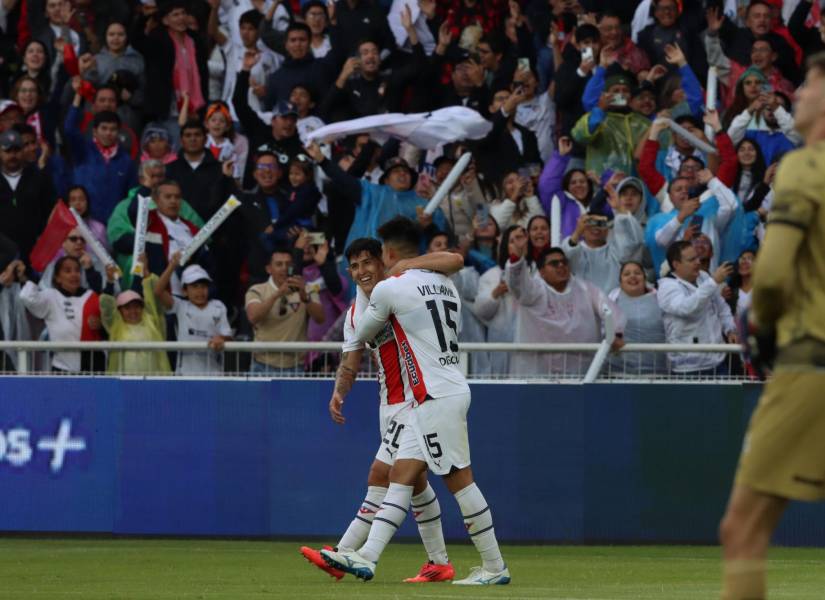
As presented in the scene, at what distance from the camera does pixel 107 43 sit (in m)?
19.9

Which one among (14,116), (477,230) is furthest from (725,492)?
(14,116)

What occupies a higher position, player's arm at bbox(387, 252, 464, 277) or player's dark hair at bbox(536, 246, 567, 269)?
player's dark hair at bbox(536, 246, 567, 269)

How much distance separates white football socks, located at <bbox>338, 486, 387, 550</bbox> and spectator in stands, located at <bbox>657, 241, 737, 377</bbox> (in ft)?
13.4

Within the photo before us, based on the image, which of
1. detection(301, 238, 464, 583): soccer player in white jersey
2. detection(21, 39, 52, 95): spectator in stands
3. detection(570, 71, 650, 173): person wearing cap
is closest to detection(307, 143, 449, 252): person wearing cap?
detection(570, 71, 650, 173): person wearing cap

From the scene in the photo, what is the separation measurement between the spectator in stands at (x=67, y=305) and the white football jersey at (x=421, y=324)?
5.35m

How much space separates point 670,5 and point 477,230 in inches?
148

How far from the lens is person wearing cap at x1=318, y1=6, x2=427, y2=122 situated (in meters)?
18.8

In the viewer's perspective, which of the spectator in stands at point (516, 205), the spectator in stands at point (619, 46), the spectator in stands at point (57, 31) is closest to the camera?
the spectator in stands at point (516, 205)

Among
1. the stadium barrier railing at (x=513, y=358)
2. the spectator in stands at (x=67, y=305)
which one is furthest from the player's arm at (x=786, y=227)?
the spectator in stands at (x=67, y=305)

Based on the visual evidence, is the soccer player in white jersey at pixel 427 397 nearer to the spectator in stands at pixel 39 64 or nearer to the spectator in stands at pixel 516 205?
the spectator in stands at pixel 516 205

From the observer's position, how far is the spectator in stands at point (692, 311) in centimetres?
1509

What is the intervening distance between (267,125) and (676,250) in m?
5.68

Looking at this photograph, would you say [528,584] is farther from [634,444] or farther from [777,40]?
[777,40]

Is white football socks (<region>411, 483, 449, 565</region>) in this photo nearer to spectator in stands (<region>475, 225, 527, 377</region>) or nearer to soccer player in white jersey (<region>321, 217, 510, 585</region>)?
soccer player in white jersey (<region>321, 217, 510, 585</region>)
